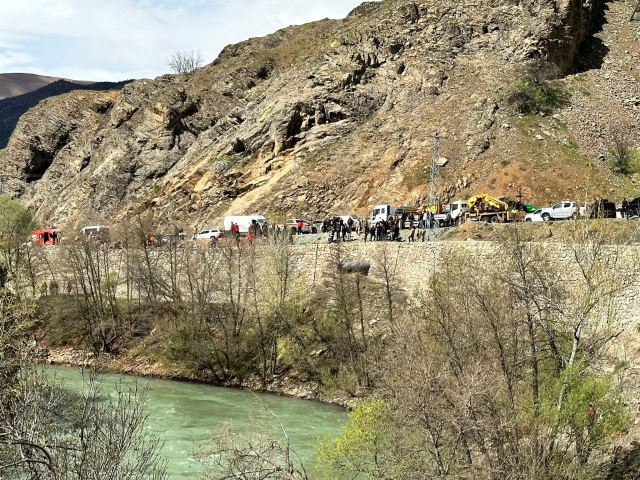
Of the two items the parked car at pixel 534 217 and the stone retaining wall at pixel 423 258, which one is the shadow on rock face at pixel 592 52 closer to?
the parked car at pixel 534 217

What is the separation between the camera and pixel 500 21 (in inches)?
2352

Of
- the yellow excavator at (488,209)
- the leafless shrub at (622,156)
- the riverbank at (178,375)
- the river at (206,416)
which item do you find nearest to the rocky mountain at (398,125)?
the leafless shrub at (622,156)

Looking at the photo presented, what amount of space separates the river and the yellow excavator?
56.9 ft

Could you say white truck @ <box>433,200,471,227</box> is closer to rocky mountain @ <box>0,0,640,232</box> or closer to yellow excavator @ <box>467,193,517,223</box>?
yellow excavator @ <box>467,193,517,223</box>

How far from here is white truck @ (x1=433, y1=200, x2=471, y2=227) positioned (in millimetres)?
40594

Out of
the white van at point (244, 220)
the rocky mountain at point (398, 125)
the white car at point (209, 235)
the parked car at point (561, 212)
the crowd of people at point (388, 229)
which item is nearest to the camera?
the parked car at point (561, 212)

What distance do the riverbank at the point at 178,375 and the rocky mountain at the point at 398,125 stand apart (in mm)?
18120

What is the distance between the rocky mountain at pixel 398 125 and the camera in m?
49.8

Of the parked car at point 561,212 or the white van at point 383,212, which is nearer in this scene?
the parked car at point 561,212

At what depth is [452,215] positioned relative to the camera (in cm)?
4150

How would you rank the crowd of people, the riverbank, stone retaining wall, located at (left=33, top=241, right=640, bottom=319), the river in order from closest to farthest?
1. the river
2. stone retaining wall, located at (left=33, top=241, right=640, bottom=319)
3. the riverbank
4. the crowd of people

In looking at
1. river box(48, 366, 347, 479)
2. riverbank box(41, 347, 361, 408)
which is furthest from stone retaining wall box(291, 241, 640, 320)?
river box(48, 366, 347, 479)

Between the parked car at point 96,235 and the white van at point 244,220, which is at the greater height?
the white van at point 244,220

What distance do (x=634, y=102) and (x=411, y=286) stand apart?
33071 millimetres
